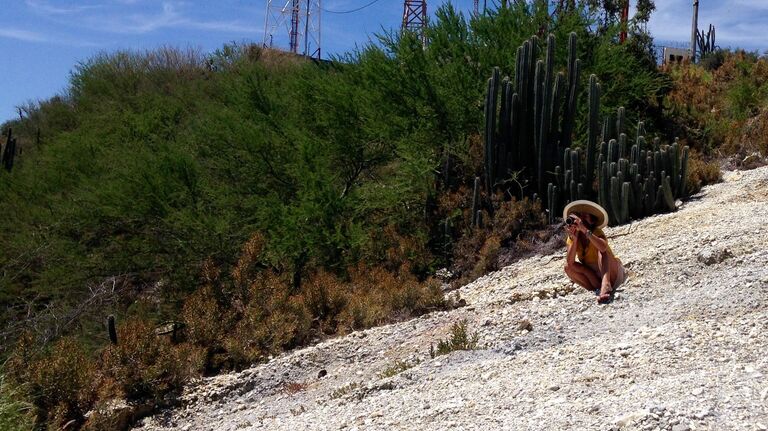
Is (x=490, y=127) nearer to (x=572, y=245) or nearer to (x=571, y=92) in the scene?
(x=571, y=92)

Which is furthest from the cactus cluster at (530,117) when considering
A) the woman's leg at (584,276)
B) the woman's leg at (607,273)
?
the woman's leg at (607,273)

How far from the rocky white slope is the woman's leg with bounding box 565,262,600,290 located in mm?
127

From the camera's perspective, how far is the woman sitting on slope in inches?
330

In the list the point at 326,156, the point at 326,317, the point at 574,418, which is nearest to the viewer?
the point at 574,418

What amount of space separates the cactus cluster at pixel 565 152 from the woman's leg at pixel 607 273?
12.2 feet

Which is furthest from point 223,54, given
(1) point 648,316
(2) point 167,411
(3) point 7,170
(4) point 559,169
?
(1) point 648,316

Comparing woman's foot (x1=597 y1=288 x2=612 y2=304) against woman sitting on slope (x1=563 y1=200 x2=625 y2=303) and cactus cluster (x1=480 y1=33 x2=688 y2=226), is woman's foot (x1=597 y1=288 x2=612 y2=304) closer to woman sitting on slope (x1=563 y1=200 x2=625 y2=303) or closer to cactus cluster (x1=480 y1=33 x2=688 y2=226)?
woman sitting on slope (x1=563 y1=200 x2=625 y2=303)

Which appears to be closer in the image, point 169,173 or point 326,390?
point 326,390

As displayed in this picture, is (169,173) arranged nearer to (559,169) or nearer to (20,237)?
(20,237)

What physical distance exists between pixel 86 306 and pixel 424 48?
8.46 m

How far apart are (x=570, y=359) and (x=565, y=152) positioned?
7394 mm

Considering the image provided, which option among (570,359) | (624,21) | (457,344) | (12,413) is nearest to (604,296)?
(457,344)

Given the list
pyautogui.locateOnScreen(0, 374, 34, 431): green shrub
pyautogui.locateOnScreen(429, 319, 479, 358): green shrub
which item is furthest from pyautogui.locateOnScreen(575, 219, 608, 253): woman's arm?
pyautogui.locateOnScreen(0, 374, 34, 431): green shrub

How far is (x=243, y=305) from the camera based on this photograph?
1184cm
